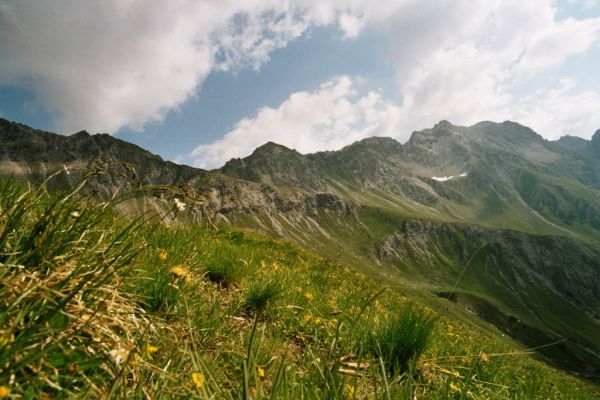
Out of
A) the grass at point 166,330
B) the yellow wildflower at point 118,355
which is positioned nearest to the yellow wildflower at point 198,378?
the grass at point 166,330

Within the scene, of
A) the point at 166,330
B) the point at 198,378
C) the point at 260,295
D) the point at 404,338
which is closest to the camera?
the point at 198,378

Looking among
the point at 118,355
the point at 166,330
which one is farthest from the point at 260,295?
the point at 118,355

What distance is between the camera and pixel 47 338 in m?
1.98

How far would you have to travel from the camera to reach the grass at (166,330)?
1.94 metres

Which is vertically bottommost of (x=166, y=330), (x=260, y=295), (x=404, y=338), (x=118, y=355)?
(x=404, y=338)

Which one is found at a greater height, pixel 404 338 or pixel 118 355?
pixel 118 355

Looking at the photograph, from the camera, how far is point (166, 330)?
3.28 meters

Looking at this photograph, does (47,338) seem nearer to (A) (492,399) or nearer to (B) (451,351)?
(A) (492,399)

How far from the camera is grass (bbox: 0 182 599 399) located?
1943 mm

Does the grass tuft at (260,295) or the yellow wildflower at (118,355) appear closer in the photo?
the yellow wildflower at (118,355)

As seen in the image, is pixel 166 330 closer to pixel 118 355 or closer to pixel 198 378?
pixel 118 355

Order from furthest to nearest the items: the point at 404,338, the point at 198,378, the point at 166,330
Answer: the point at 404,338 → the point at 166,330 → the point at 198,378

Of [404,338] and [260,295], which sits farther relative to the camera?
[260,295]

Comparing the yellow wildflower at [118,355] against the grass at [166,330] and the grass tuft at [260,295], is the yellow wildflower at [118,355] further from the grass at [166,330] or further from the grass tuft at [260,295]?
the grass tuft at [260,295]
